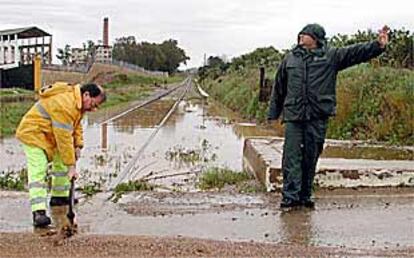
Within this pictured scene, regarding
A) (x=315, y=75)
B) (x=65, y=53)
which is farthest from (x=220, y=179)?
(x=65, y=53)

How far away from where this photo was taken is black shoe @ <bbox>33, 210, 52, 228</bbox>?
7.34 meters

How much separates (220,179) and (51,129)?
3.68m

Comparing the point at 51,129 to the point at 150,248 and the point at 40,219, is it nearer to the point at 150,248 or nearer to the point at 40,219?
the point at 40,219

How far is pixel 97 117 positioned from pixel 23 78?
3197 cm

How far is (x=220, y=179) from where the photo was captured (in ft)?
35.3

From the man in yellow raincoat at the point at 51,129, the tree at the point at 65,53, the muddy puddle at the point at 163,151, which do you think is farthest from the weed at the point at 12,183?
the tree at the point at 65,53

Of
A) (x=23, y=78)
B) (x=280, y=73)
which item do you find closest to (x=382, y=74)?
(x=280, y=73)

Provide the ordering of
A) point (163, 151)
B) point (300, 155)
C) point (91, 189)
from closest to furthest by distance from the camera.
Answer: point (300, 155) < point (91, 189) < point (163, 151)

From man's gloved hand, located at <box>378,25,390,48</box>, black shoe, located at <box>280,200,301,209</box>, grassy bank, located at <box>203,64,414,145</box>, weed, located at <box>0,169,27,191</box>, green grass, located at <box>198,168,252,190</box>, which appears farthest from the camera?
grassy bank, located at <box>203,64,414,145</box>

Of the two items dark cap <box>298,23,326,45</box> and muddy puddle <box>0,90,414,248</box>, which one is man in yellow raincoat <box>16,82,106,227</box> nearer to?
muddy puddle <box>0,90,414,248</box>

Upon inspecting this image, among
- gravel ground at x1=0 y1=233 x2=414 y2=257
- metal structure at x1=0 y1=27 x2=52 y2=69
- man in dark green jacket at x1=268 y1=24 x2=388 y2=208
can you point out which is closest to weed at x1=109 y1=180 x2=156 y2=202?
man in dark green jacket at x1=268 y1=24 x2=388 y2=208

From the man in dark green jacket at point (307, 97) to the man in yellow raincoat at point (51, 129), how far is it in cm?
209

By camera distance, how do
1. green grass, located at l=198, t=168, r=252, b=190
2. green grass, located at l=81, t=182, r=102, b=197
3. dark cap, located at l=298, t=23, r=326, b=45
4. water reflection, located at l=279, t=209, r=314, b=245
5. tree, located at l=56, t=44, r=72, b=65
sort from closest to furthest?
water reflection, located at l=279, t=209, r=314, b=245
dark cap, located at l=298, t=23, r=326, b=45
green grass, located at l=81, t=182, r=102, b=197
green grass, located at l=198, t=168, r=252, b=190
tree, located at l=56, t=44, r=72, b=65

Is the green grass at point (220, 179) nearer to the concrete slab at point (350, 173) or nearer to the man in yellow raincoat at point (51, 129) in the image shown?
the concrete slab at point (350, 173)
